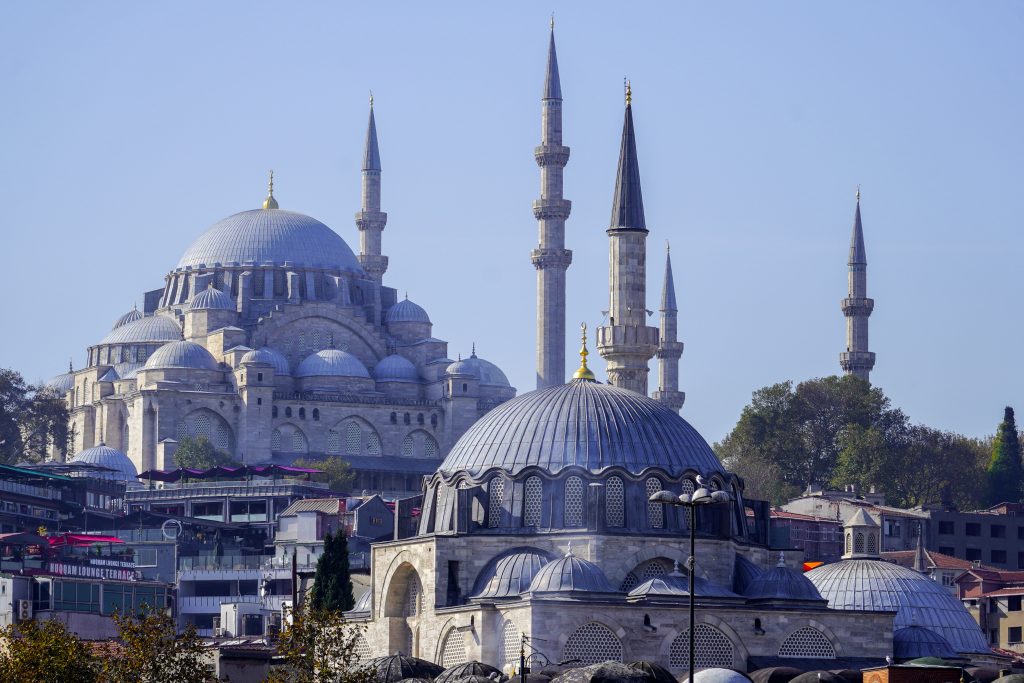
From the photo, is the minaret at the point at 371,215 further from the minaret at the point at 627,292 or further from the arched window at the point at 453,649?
the arched window at the point at 453,649

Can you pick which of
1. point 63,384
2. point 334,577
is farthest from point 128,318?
point 334,577

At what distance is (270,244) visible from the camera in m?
103

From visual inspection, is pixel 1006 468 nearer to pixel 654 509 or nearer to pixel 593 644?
pixel 654 509

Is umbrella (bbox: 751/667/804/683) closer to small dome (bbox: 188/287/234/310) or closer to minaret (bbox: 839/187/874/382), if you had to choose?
minaret (bbox: 839/187/874/382)

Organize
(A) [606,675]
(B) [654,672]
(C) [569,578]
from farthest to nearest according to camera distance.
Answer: (C) [569,578] → (B) [654,672] → (A) [606,675]

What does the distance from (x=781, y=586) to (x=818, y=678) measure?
5.19 metres

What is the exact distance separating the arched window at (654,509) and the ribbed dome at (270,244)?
180 feet

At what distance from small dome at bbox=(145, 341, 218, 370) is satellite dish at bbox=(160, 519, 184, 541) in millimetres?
16028

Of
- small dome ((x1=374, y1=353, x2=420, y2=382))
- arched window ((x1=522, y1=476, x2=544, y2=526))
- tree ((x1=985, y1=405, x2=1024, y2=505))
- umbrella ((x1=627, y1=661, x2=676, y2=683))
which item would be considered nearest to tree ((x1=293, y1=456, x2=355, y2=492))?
small dome ((x1=374, y1=353, x2=420, y2=382))

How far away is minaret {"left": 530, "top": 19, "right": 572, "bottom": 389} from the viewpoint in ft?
287

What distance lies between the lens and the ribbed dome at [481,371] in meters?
98.1

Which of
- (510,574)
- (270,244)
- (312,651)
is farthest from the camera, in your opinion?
(270,244)

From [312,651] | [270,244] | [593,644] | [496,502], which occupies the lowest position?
[593,644]

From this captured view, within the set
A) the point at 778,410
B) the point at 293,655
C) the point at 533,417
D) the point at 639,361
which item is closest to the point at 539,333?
the point at 778,410
